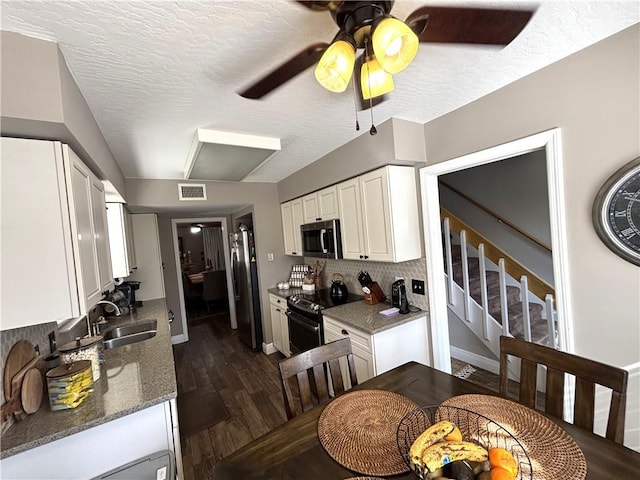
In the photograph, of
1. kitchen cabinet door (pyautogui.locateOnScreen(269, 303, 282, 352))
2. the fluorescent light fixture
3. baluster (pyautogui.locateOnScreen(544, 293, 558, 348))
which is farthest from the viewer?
kitchen cabinet door (pyautogui.locateOnScreen(269, 303, 282, 352))

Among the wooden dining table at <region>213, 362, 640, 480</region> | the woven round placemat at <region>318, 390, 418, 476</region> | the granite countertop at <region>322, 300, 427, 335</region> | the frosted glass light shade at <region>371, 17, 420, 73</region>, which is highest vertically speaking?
the frosted glass light shade at <region>371, 17, 420, 73</region>

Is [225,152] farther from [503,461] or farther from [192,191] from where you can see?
[503,461]

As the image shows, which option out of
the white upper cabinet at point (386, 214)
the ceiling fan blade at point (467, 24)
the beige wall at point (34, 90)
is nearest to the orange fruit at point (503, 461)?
the ceiling fan blade at point (467, 24)

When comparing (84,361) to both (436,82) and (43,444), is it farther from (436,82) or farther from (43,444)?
(436,82)

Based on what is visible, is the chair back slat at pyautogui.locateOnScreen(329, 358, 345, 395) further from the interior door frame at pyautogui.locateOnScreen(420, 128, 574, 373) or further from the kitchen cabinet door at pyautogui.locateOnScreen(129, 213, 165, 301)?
the kitchen cabinet door at pyautogui.locateOnScreen(129, 213, 165, 301)

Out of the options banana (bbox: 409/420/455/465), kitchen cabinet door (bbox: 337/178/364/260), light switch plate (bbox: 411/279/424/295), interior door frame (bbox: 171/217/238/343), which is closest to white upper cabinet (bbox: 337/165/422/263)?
kitchen cabinet door (bbox: 337/178/364/260)

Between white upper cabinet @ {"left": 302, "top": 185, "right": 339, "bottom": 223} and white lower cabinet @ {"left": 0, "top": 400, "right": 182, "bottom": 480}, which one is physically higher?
white upper cabinet @ {"left": 302, "top": 185, "right": 339, "bottom": 223}

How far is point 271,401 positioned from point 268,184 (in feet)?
8.72

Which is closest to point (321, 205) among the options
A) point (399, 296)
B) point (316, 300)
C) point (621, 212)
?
point (316, 300)

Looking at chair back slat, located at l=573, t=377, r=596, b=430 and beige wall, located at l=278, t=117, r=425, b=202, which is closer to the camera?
chair back slat, located at l=573, t=377, r=596, b=430

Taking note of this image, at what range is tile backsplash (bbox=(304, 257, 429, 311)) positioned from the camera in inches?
93.9

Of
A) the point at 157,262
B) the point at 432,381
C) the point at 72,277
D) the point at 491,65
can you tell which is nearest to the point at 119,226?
the point at 157,262

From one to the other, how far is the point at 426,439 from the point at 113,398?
1.45 meters

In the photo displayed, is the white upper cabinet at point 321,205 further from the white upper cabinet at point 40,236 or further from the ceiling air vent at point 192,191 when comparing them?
the white upper cabinet at point 40,236
